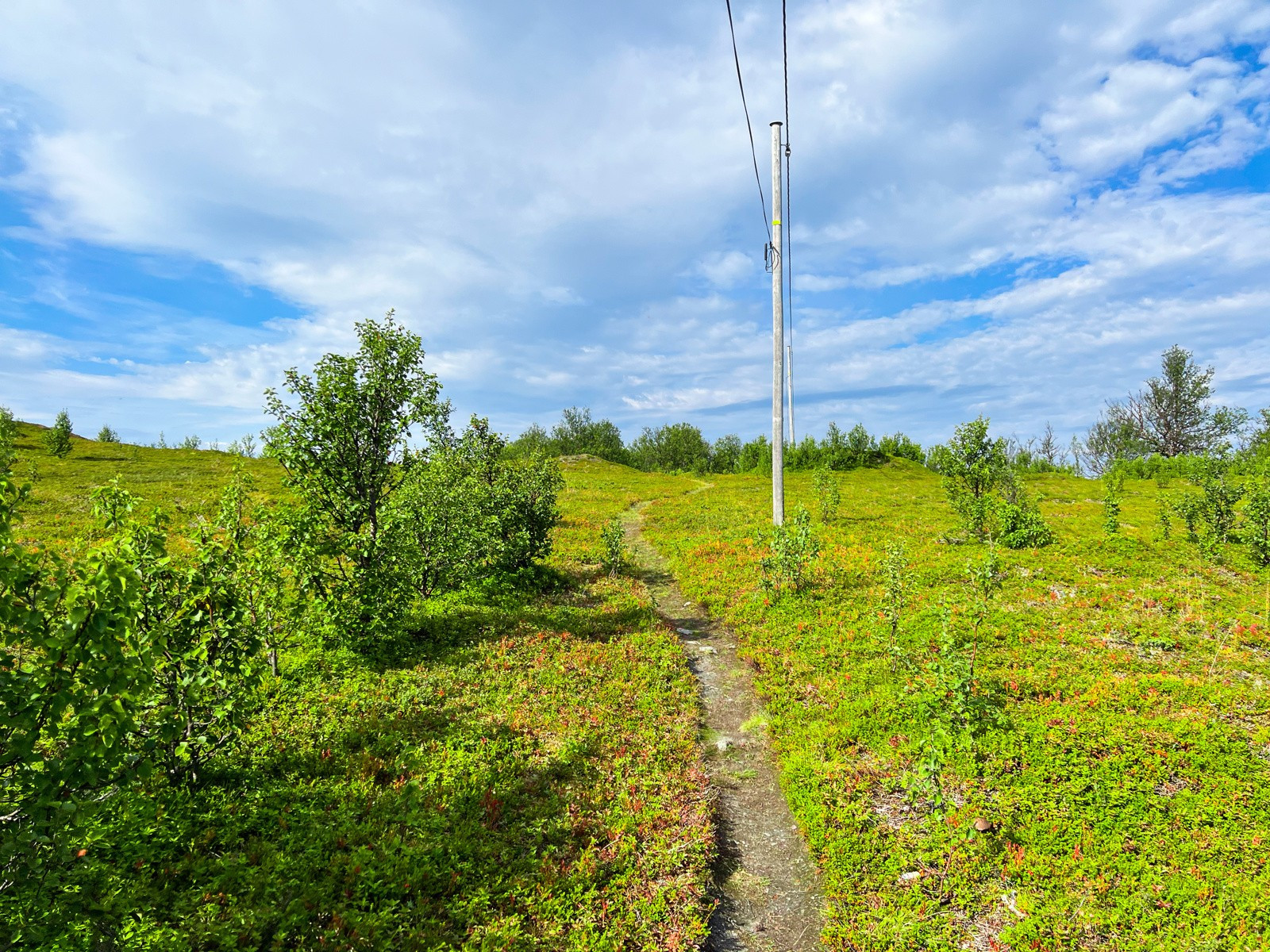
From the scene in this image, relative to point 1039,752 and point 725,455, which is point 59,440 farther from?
point 725,455

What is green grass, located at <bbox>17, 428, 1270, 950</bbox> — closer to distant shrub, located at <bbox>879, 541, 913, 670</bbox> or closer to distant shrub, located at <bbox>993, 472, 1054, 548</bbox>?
distant shrub, located at <bbox>879, 541, 913, 670</bbox>

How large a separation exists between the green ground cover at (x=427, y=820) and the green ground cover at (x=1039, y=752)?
2.62 metres

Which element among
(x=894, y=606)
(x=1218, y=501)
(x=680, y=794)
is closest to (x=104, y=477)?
(x=680, y=794)

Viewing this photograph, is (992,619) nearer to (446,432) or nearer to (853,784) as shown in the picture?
(853,784)

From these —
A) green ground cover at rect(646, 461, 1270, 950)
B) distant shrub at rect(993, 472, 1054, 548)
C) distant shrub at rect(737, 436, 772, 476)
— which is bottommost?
green ground cover at rect(646, 461, 1270, 950)

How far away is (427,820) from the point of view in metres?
7.78

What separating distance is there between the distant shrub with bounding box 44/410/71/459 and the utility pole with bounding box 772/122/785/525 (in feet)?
195

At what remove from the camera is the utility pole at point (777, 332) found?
23047mm

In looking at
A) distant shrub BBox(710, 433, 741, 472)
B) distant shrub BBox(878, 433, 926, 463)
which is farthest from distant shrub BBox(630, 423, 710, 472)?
distant shrub BBox(878, 433, 926, 463)

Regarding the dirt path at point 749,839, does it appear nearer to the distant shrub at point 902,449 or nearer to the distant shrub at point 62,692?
the distant shrub at point 62,692

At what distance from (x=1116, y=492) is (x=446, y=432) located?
55.8 metres

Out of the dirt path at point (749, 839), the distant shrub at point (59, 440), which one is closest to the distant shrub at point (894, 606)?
the dirt path at point (749, 839)

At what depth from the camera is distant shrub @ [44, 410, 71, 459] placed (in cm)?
4581

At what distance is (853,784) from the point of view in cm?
933
